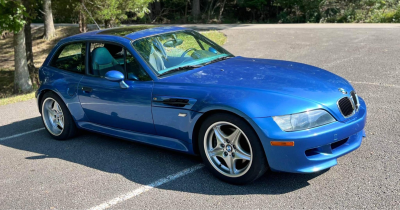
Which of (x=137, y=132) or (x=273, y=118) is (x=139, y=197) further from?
(x=273, y=118)

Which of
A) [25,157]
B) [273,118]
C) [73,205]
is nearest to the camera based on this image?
[273,118]

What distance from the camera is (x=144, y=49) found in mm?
5098

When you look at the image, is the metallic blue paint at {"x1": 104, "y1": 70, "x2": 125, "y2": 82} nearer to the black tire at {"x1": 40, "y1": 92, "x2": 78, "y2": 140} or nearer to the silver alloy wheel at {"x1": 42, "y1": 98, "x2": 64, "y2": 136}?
the black tire at {"x1": 40, "y1": 92, "x2": 78, "y2": 140}

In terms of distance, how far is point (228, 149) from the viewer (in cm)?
413

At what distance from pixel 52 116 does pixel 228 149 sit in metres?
3.33

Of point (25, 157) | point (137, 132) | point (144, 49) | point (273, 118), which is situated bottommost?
point (25, 157)

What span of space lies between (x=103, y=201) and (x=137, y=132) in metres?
1.14

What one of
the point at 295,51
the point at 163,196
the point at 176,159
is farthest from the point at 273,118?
the point at 295,51

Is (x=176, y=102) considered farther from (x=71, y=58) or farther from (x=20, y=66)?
(x=20, y=66)

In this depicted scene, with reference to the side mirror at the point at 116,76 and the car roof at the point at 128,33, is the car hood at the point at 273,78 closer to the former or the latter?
the side mirror at the point at 116,76

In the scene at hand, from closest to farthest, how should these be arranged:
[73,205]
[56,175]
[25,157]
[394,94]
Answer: [73,205]
[56,175]
[25,157]
[394,94]

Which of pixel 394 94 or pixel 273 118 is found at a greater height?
pixel 273 118

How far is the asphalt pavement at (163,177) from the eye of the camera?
3.81m

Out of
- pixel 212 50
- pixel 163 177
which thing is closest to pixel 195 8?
pixel 212 50
